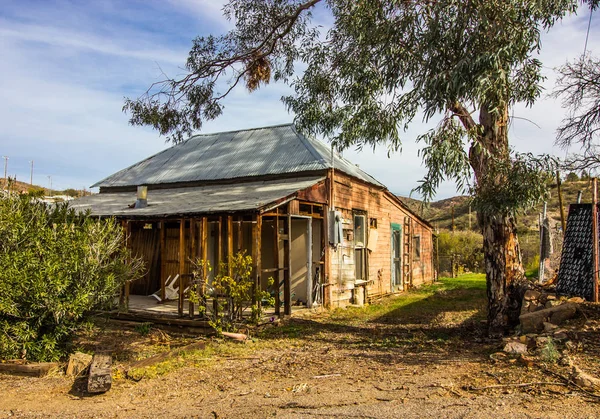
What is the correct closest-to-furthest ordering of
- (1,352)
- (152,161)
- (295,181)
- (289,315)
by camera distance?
(1,352)
(289,315)
(295,181)
(152,161)

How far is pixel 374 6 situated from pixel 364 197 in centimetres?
718

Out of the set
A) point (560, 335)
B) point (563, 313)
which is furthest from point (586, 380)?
point (563, 313)

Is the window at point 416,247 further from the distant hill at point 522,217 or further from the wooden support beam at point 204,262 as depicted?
the wooden support beam at point 204,262

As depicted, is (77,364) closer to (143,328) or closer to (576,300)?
(143,328)

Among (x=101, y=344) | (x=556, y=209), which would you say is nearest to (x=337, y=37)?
(x=101, y=344)

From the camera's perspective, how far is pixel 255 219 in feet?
33.4

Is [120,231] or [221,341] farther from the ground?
[120,231]

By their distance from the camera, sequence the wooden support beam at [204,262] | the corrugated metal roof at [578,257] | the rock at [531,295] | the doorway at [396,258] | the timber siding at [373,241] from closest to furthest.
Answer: the corrugated metal roof at [578,257] → the rock at [531,295] → the wooden support beam at [204,262] → the timber siding at [373,241] → the doorway at [396,258]

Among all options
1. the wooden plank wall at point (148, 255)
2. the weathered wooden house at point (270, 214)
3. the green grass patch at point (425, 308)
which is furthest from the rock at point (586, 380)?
the wooden plank wall at point (148, 255)

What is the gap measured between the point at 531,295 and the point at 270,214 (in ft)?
17.3

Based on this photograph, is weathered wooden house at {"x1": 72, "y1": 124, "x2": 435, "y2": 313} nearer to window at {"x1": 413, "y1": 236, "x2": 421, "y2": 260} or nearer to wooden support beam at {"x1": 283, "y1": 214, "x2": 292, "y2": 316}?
wooden support beam at {"x1": 283, "y1": 214, "x2": 292, "y2": 316}

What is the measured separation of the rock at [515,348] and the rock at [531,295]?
6.66ft

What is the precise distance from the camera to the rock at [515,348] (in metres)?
6.80

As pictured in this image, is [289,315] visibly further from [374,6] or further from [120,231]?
[374,6]
